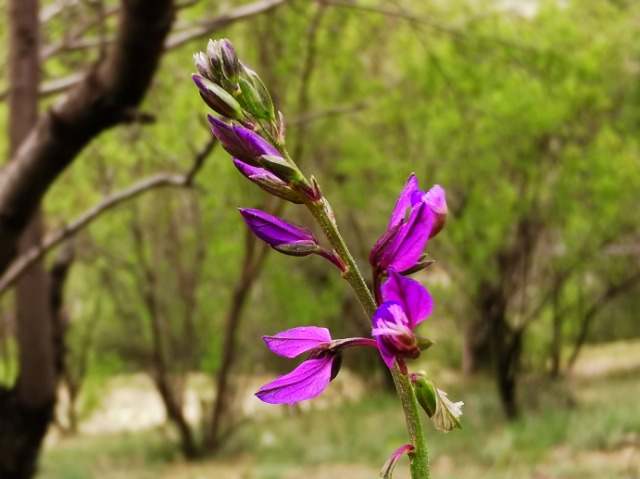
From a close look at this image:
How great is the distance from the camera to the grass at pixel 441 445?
28.8 ft

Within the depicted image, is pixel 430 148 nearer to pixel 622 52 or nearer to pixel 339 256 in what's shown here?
pixel 622 52

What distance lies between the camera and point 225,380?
41.0 ft

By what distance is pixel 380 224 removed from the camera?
14.7 m

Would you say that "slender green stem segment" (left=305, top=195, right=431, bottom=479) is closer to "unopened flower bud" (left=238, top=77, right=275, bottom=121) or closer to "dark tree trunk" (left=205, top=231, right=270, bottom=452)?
"unopened flower bud" (left=238, top=77, right=275, bottom=121)

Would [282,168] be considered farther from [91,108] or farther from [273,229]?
[91,108]

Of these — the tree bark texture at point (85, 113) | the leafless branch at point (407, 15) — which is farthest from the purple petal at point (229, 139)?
the leafless branch at point (407, 15)

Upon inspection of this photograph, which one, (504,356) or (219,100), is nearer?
(219,100)

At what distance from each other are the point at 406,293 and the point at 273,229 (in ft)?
0.48

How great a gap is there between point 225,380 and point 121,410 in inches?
458

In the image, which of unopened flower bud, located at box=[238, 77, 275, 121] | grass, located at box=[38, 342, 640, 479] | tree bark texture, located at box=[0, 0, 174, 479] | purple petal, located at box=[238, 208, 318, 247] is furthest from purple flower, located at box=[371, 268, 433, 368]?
grass, located at box=[38, 342, 640, 479]

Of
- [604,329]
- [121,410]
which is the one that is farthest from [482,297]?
[121,410]

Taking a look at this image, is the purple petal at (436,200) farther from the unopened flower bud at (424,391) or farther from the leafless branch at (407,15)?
the leafless branch at (407,15)

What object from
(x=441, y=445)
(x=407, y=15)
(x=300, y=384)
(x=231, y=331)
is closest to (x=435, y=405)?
(x=300, y=384)

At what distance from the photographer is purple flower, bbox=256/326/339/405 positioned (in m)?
0.67
